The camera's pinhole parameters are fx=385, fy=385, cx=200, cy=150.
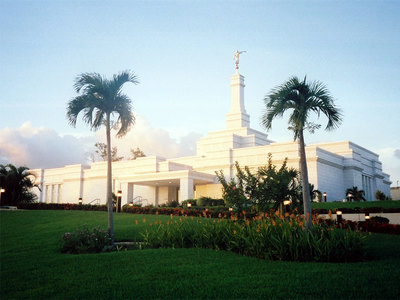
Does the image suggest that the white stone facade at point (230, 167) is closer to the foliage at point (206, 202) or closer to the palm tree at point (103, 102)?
the foliage at point (206, 202)

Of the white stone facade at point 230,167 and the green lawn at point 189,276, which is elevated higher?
the white stone facade at point 230,167

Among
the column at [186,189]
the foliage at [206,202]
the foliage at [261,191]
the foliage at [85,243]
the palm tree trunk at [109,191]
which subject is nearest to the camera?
the foliage at [85,243]

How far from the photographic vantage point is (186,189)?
33.3 m

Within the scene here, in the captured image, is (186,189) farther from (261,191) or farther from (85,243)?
(85,243)

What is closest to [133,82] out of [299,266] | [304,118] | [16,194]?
[304,118]

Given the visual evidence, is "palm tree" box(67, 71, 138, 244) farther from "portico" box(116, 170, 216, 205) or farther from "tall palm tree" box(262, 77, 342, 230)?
"portico" box(116, 170, 216, 205)

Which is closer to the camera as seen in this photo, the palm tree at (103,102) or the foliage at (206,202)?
the palm tree at (103,102)

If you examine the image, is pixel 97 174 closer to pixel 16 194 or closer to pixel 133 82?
pixel 16 194

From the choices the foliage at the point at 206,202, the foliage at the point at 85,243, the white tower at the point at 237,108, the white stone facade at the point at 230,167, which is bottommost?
the foliage at the point at 85,243

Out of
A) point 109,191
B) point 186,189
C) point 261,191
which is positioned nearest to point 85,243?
point 109,191

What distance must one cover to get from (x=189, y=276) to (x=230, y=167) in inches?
1187

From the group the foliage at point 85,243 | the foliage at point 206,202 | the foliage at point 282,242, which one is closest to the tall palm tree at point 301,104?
the foliage at point 282,242

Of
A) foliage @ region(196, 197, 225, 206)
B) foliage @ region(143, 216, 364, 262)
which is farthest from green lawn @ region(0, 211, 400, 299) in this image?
foliage @ region(196, 197, 225, 206)

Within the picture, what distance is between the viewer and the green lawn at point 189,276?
20.4 feet
